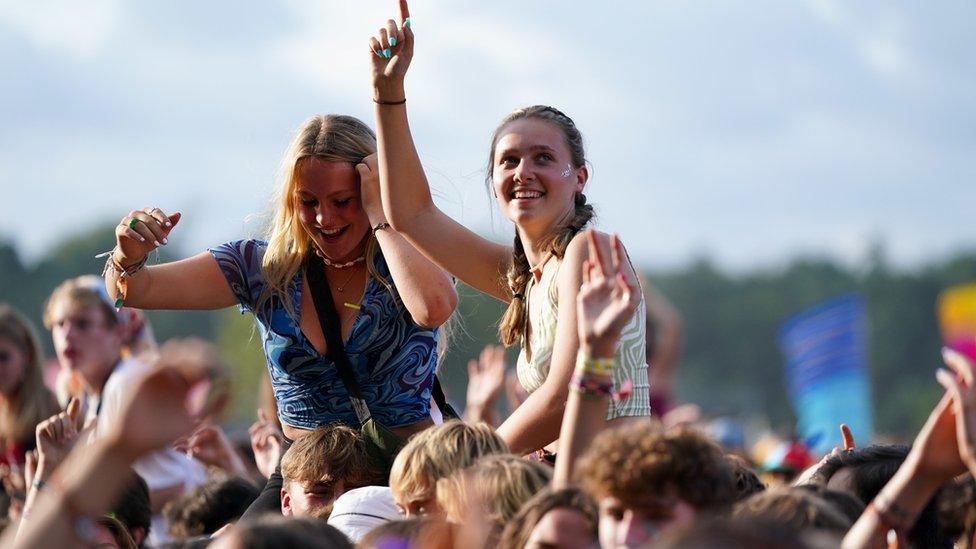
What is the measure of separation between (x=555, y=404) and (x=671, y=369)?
637cm

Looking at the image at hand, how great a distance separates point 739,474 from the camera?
14.0 feet

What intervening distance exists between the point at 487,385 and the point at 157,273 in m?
1.84

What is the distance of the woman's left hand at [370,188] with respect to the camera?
4789 mm

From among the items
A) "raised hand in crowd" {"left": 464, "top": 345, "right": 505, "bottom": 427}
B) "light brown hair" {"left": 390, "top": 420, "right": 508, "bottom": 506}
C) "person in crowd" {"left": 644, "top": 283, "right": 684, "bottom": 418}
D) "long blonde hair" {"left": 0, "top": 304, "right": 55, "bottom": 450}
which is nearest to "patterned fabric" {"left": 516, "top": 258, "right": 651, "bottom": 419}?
"light brown hair" {"left": 390, "top": 420, "right": 508, "bottom": 506}

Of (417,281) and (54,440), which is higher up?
(417,281)

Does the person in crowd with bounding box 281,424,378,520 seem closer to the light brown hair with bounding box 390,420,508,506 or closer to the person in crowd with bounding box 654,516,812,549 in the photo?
the light brown hair with bounding box 390,420,508,506

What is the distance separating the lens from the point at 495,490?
11.5 feet

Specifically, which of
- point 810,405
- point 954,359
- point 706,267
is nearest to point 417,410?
point 954,359

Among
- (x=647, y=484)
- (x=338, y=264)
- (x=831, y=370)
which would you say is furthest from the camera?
(x=831, y=370)

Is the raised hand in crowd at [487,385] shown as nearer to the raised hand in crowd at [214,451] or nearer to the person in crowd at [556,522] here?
the raised hand in crowd at [214,451]

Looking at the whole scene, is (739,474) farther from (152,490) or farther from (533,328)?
(152,490)

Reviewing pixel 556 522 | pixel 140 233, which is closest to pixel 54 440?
pixel 140 233

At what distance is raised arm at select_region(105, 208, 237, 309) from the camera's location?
15.3 feet

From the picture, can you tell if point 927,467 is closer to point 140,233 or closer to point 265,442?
point 140,233
